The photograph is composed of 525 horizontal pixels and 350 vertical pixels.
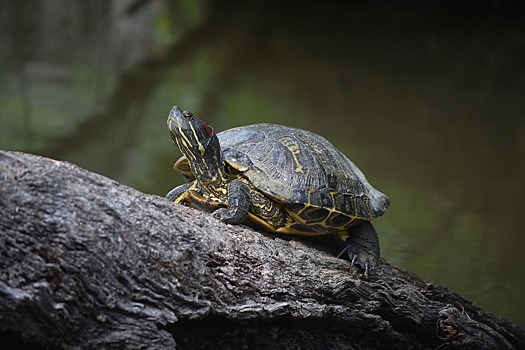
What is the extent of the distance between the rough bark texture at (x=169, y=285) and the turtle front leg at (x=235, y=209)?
0.16ft

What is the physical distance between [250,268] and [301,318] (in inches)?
9.0

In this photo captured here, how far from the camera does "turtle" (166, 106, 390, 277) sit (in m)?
2.40

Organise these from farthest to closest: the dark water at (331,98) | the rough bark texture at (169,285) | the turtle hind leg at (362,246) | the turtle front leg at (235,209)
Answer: the dark water at (331,98), the turtle hind leg at (362,246), the turtle front leg at (235,209), the rough bark texture at (169,285)

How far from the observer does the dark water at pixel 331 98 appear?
4520mm

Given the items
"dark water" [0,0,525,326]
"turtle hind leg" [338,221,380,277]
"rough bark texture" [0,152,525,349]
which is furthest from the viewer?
"dark water" [0,0,525,326]

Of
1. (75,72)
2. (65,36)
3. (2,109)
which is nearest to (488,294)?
(2,109)

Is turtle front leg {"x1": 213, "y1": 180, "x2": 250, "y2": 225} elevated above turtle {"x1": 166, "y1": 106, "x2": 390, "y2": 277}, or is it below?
below

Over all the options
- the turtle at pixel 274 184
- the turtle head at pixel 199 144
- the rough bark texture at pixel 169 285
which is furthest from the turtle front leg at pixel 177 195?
the rough bark texture at pixel 169 285

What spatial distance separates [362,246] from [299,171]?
15.6 inches

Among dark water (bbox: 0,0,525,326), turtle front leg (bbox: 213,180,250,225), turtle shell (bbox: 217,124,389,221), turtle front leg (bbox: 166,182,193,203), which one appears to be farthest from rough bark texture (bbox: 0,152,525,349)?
dark water (bbox: 0,0,525,326)

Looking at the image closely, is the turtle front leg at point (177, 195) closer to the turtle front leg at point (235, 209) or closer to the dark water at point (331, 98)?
the turtle front leg at point (235, 209)

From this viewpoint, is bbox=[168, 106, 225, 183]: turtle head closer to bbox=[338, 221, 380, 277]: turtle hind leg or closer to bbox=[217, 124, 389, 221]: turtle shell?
bbox=[217, 124, 389, 221]: turtle shell

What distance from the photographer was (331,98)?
745cm

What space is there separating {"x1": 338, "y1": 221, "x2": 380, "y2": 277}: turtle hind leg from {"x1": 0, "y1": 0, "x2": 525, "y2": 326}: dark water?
47.4 inches
